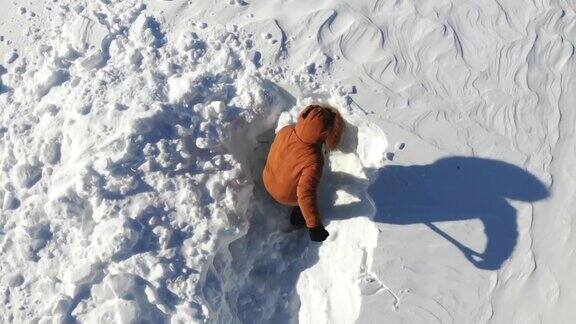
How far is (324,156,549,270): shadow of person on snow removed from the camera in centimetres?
415

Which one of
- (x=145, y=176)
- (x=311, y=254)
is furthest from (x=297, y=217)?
(x=145, y=176)

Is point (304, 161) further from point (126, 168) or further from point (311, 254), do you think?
point (126, 168)

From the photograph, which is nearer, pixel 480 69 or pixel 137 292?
pixel 137 292

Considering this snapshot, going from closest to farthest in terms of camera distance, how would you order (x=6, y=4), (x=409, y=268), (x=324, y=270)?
1. (x=409, y=268)
2. (x=324, y=270)
3. (x=6, y=4)

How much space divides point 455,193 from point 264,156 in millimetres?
1507

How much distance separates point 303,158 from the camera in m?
3.70

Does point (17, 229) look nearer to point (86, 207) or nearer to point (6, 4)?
point (86, 207)

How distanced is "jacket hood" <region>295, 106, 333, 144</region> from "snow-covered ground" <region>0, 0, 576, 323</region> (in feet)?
2.15

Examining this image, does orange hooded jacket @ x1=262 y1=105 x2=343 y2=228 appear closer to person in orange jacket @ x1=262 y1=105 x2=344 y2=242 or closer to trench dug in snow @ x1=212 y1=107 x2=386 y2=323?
person in orange jacket @ x1=262 y1=105 x2=344 y2=242

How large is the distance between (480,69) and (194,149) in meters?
2.29

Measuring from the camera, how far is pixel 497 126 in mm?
4273

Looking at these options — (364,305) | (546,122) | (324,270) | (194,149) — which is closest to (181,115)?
(194,149)

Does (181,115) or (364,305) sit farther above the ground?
(181,115)

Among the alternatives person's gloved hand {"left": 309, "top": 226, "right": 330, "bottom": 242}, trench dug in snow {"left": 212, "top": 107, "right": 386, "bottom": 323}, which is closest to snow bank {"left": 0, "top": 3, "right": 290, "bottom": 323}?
trench dug in snow {"left": 212, "top": 107, "right": 386, "bottom": 323}
